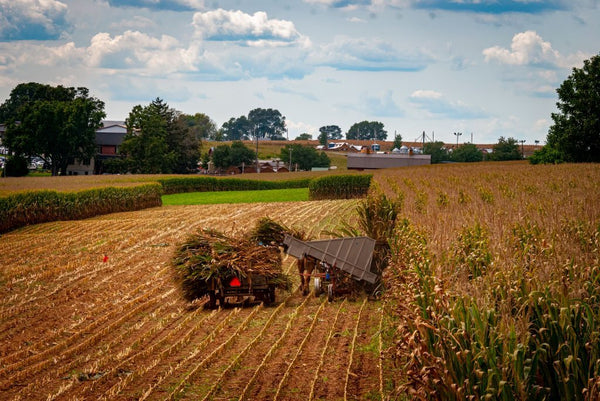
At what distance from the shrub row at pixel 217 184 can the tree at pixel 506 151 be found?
6517 cm

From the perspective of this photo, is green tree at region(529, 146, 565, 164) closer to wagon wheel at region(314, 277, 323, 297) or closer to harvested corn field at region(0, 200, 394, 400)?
harvested corn field at region(0, 200, 394, 400)

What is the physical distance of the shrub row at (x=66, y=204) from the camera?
38.7 m

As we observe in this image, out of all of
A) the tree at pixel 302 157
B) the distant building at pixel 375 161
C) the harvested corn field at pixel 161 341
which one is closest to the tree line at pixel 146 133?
the tree at pixel 302 157

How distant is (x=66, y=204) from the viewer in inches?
1686

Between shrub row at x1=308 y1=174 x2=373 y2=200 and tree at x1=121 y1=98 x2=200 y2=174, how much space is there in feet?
150

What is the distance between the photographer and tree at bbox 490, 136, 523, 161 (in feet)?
459

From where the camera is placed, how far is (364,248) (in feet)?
59.2

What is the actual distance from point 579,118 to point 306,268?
67028mm

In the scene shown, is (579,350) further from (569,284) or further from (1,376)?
(1,376)

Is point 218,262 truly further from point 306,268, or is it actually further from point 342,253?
point 342,253

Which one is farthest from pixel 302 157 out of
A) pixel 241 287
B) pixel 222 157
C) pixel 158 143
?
pixel 241 287

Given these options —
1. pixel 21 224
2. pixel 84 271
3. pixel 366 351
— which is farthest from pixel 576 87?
pixel 366 351

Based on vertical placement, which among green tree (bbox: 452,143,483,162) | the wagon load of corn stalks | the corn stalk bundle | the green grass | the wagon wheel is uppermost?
green tree (bbox: 452,143,483,162)

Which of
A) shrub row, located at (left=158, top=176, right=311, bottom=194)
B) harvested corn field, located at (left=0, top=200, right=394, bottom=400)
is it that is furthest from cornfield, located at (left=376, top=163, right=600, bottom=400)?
shrub row, located at (left=158, top=176, right=311, bottom=194)
